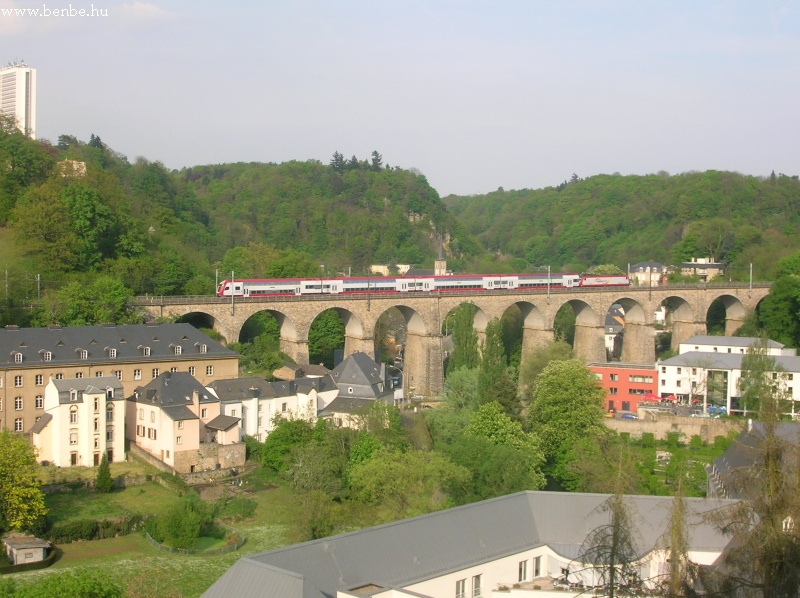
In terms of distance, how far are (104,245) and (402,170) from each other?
87668 millimetres

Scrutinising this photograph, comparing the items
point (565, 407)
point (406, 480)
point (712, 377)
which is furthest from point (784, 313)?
point (406, 480)

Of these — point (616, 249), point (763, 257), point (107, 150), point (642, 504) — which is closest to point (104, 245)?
point (642, 504)

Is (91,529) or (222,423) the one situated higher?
(222,423)

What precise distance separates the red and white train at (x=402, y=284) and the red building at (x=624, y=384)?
11922 millimetres

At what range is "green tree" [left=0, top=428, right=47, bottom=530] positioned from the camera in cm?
3042

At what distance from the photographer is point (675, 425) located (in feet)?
154

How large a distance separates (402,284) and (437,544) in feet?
126

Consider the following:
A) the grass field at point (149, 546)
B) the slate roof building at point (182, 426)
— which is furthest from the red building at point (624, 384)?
the grass field at point (149, 546)

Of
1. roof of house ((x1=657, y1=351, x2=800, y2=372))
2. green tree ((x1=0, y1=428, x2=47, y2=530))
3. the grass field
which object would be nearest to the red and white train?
roof of house ((x1=657, y1=351, x2=800, y2=372))

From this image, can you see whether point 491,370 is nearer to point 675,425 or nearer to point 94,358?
point 675,425

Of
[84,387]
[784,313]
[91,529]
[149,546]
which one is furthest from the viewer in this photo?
[784,313]

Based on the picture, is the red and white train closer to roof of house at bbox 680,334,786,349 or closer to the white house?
roof of house at bbox 680,334,786,349

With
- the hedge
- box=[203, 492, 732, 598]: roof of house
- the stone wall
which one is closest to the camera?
box=[203, 492, 732, 598]: roof of house

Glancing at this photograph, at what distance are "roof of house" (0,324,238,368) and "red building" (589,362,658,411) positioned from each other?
21.7 metres
